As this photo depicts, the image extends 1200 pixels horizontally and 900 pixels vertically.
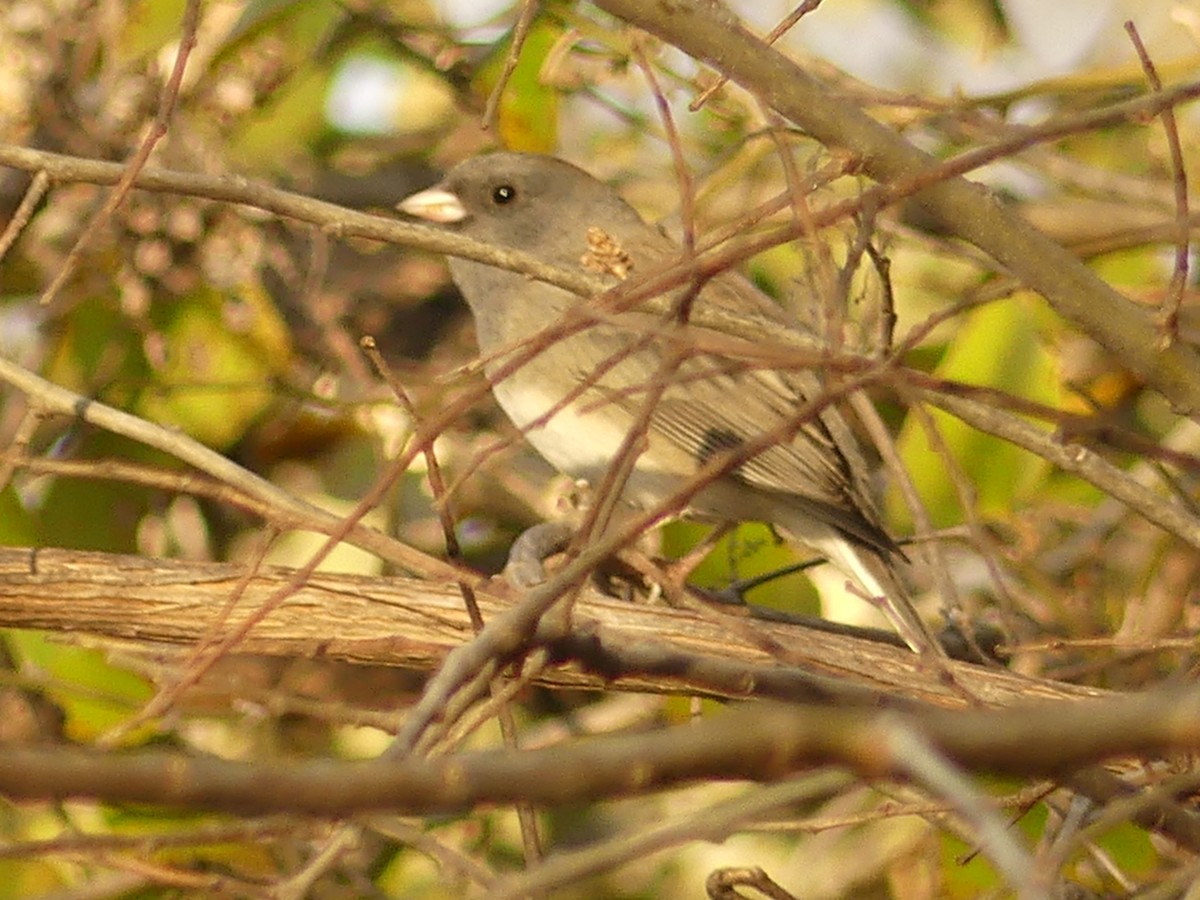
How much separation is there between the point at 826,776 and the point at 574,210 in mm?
2448

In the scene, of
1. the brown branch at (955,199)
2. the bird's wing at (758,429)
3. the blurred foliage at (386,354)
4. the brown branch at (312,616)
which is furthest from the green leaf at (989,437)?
the brown branch at (955,199)

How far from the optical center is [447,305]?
461 centimetres

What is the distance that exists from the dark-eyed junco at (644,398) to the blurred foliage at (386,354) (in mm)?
113

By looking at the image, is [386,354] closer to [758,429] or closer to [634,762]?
[758,429]

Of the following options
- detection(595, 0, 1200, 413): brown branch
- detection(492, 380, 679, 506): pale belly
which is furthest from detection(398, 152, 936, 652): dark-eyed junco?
detection(595, 0, 1200, 413): brown branch

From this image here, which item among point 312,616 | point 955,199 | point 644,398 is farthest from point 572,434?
point 955,199

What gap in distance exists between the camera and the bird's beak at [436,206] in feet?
11.7

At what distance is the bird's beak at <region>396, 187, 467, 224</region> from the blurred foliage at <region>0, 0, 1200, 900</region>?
20 cm

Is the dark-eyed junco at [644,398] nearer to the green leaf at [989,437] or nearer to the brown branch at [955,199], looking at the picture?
the green leaf at [989,437]

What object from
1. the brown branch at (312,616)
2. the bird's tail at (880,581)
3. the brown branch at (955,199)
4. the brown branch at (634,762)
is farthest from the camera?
the bird's tail at (880,581)

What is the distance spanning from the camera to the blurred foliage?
3.02 meters

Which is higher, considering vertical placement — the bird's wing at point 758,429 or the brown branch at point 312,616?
the bird's wing at point 758,429

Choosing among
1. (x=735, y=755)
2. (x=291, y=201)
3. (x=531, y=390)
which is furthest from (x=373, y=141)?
(x=735, y=755)

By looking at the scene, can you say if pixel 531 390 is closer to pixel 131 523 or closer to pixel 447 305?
pixel 131 523
